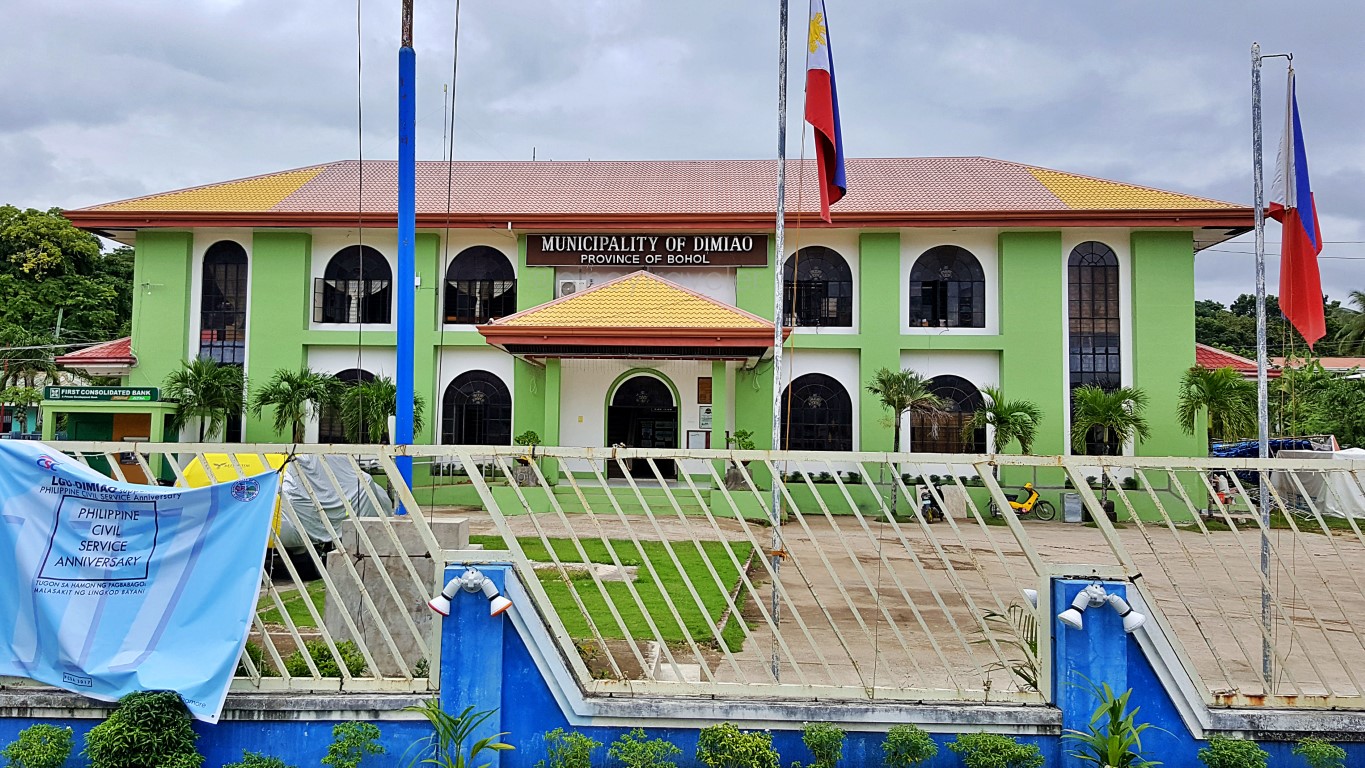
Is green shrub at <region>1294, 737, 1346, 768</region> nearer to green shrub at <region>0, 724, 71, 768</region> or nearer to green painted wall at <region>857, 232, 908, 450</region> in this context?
green shrub at <region>0, 724, 71, 768</region>

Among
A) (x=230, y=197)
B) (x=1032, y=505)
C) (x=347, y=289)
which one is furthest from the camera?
(x=230, y=197)

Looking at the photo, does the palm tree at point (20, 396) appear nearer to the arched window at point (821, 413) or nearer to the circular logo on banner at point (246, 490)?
the arched window at point (821, 413)

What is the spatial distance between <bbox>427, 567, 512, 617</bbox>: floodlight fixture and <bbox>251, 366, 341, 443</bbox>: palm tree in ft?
62.0

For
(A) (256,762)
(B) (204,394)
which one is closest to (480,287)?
(B) (204,394)

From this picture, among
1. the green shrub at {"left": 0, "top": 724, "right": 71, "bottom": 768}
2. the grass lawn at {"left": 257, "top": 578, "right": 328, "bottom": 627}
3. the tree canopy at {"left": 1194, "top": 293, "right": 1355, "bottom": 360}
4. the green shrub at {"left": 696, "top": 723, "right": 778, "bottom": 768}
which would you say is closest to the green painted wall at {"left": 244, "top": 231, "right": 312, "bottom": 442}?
the grass lawn at {"left": 257, "top": 578, "right": 328, "bottom": 627}

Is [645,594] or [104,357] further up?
[104,357]

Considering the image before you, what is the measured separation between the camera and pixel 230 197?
24781 mm

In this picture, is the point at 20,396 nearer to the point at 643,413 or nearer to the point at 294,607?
the point at 643,413

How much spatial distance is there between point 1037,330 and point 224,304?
22529 mm

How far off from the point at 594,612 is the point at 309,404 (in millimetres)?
16303

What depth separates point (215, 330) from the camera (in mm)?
24266

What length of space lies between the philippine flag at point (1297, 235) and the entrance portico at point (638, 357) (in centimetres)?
1213

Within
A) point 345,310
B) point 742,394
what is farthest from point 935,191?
point 345,310

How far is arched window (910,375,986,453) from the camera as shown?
22844 millimetres
